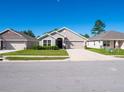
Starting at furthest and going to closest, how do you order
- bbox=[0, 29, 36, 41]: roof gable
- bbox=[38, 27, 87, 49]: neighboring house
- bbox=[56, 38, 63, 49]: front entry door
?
bbox=[56, 38, 63, 49]: front entry door < bbox=[38, 27, 87, 49]: neighboring house < bbox=[0, 29, 36, 41]: roof gable

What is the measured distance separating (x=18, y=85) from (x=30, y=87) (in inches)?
24.1

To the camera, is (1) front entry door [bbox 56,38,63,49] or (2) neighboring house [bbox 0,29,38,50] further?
(1) front entry door [bbox 56,38,63,49]

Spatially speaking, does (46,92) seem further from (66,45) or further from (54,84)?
(66,45)

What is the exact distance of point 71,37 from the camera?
156 feet

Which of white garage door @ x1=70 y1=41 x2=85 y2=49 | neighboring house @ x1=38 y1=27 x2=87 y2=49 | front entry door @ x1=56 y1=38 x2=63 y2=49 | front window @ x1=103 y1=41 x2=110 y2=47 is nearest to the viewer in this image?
neighboring house @ x1=38 y1=27 x2=87 y2=49

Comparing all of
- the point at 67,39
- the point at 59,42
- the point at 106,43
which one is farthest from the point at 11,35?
the point at 106,43

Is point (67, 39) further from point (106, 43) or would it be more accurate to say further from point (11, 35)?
point (11, 35)

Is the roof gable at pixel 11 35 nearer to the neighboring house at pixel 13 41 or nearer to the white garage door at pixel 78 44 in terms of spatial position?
the neighboring house at pixel 13 41

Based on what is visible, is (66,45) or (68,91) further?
(66,45)

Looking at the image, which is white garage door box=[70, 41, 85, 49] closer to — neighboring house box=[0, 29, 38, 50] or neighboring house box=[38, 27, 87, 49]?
neighboring house box=[38, 27, 87, 49]

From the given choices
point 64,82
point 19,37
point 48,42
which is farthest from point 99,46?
point 64,82

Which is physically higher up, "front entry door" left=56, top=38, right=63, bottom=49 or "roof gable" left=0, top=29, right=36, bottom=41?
"roof gable" left=0, top=29, right=36, bottom=41

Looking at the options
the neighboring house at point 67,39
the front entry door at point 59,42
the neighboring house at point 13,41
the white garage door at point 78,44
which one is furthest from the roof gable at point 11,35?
the white garage door at point 78,44

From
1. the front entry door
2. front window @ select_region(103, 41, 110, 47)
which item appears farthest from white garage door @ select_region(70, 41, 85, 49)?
front window @ select_region(103, 41, 110, 47)
